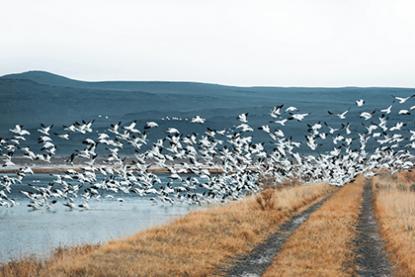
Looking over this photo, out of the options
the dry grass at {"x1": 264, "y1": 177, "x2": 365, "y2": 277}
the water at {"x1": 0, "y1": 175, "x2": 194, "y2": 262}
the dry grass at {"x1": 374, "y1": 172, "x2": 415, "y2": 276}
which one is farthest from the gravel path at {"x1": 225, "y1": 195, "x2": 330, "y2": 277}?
the water at {"x1": 0, "y1": 175, "x2": 194, "y2": 262}

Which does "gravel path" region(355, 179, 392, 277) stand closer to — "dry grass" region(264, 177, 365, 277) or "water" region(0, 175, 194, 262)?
"dry grass" region(264, 177, 365, 277)

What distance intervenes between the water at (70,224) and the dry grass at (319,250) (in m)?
7.77

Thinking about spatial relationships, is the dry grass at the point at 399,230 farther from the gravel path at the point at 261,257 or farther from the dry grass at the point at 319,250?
the gravel path at the point at 261,257

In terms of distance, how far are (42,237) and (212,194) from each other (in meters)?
18.2

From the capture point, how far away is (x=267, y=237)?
24.6 metres

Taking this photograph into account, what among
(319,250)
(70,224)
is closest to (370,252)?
(319,250)

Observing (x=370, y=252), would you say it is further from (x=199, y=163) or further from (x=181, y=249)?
(x=199, y=163)

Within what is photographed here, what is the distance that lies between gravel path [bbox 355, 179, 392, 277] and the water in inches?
362

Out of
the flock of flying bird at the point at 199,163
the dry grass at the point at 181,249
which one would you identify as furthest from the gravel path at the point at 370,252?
the flock of flying bird at the point at 199,163

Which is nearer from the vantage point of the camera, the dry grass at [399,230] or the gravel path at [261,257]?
the gravel path at [261,257]

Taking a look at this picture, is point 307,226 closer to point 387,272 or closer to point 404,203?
point 387,272

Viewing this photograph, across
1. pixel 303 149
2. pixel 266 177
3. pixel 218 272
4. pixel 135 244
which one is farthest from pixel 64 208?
pixel 303 149

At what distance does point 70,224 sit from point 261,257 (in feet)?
66.7

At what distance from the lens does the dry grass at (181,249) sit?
16625mm
